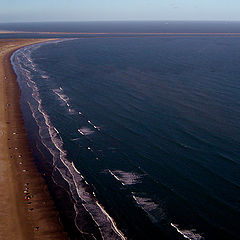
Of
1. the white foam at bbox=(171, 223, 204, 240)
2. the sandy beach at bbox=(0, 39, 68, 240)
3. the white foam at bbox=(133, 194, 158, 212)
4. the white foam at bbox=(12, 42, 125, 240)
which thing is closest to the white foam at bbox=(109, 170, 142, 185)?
the white foam at bbox=(133, 194, 158, 212)

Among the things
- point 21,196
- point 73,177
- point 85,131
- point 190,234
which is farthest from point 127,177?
point 85,131

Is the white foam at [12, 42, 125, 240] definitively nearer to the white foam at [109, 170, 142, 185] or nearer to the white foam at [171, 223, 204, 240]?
the white foam at [109, 170, 142, 185]

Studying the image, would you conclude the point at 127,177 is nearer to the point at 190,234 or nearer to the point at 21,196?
the point at 190,234

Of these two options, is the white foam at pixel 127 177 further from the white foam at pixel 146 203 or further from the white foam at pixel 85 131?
the white foam at pixel 85 131

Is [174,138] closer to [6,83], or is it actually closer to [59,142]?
[59,142]

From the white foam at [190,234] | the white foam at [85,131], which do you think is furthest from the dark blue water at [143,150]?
the white foam at [85,131]
